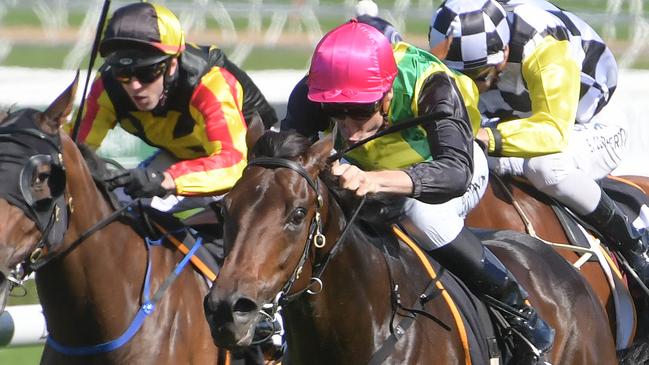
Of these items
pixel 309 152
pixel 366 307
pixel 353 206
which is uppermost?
pixel 309 152

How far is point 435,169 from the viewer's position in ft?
13.1

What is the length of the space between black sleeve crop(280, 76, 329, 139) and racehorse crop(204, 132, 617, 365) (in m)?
0.45

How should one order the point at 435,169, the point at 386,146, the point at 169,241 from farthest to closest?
the point at 169,241 < the point at 386,146 < the point at 435,169

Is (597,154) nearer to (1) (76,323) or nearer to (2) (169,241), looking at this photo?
(2) (169,241)

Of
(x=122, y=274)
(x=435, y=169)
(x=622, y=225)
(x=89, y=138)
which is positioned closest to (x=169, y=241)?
(x=122, y=274)

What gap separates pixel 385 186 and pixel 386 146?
2.31 feet

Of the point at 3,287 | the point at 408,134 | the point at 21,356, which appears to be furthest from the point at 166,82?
the point at 21,356

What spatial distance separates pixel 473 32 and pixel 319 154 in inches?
87.7

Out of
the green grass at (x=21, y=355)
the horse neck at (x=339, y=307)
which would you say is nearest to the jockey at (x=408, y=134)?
the horse neck at (x=339, y=307)

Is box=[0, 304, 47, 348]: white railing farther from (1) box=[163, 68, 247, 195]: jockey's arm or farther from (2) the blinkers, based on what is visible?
(2) the blinkers

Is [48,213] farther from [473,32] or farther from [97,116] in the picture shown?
Result: [473,32]

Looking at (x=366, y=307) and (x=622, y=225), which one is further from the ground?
(x=366, y=307)

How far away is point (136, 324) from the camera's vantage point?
15.6ft

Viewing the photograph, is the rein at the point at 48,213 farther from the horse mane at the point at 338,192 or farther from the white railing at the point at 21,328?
the white railing at the point at 21,328
